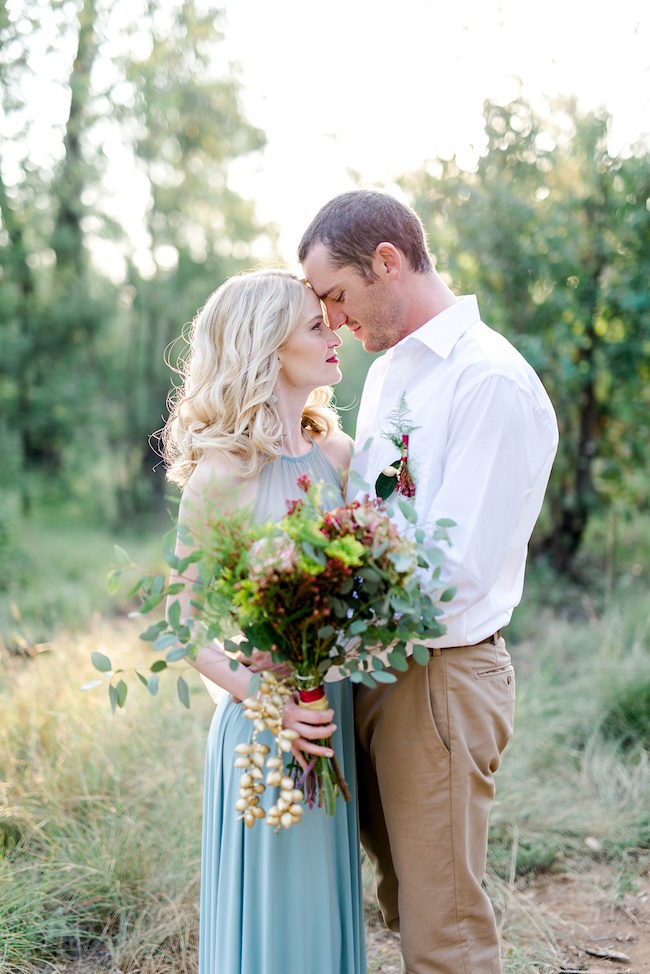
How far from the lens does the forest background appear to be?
3.73 meters

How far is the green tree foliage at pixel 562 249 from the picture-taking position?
712cm

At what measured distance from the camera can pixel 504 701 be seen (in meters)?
2.66

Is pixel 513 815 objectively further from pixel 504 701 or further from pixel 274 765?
pixel 274 765

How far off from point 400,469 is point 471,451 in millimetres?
259

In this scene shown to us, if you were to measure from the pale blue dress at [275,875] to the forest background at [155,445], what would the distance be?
2.73 feet

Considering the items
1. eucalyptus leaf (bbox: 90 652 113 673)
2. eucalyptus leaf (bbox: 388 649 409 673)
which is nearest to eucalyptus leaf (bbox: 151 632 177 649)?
eucalyptus leaf (bbox: 90 652 113 673)

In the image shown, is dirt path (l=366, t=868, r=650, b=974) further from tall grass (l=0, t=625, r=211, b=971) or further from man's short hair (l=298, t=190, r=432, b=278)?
man's short hair (l=298, t=190, r=432, b=278)

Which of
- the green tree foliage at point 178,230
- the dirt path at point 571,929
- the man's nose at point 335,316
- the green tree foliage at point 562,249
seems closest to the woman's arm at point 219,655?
the man's nose at point 335,316

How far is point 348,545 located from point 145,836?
2.37 metres

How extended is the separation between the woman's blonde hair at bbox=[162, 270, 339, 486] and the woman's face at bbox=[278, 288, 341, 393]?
0.03 m

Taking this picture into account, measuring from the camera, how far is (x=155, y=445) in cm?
1530

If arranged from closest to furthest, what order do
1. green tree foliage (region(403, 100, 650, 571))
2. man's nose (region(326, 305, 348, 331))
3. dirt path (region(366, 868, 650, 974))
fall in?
man's nose (region(326, 305, 348, 331)) → dirt path (region(366, 868, 650, 974)) → green tree foliage (region(403, 100, 650, 571))

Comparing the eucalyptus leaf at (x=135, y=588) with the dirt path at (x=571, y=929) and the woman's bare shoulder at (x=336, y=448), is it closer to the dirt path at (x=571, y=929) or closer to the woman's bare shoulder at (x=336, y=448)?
the woman's bare shoulder at (x=336, y=448)

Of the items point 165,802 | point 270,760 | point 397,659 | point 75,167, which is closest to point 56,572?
point 75,167
